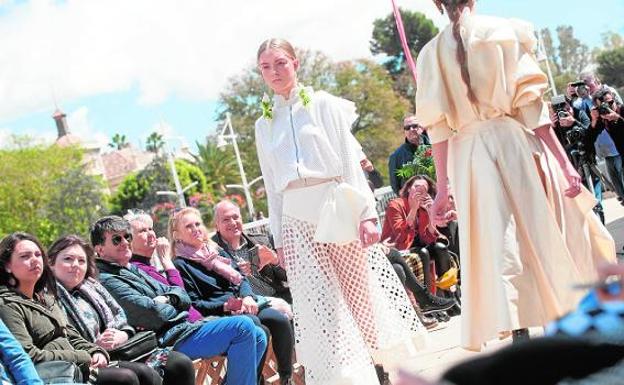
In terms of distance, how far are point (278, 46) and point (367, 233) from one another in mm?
1097

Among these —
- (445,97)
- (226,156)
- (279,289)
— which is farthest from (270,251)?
(226,156)

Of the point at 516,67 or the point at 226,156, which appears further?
the point at 226,156

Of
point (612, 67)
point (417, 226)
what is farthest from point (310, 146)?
point (612, 67)

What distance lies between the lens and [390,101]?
6725 centimetres

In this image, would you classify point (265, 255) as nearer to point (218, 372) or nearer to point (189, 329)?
point (218, 372)

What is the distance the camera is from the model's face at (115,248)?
19.1 ft

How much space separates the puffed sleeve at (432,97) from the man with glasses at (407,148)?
16.3 ft

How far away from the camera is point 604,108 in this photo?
10234 millimetres

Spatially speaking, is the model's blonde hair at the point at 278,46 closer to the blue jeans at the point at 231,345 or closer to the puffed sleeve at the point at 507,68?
the puffed sleeve at the point at 507,68

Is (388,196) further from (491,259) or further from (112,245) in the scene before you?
(491,259)

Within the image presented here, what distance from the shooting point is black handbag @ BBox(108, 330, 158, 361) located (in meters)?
5.22

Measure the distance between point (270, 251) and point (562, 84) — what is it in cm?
8053

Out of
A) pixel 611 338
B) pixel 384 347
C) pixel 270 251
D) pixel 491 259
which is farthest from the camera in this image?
pixel 270 251

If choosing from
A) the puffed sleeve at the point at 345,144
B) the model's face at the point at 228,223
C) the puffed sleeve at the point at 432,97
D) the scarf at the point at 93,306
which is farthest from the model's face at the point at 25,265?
the puffed sleeve at the point at 432,97
